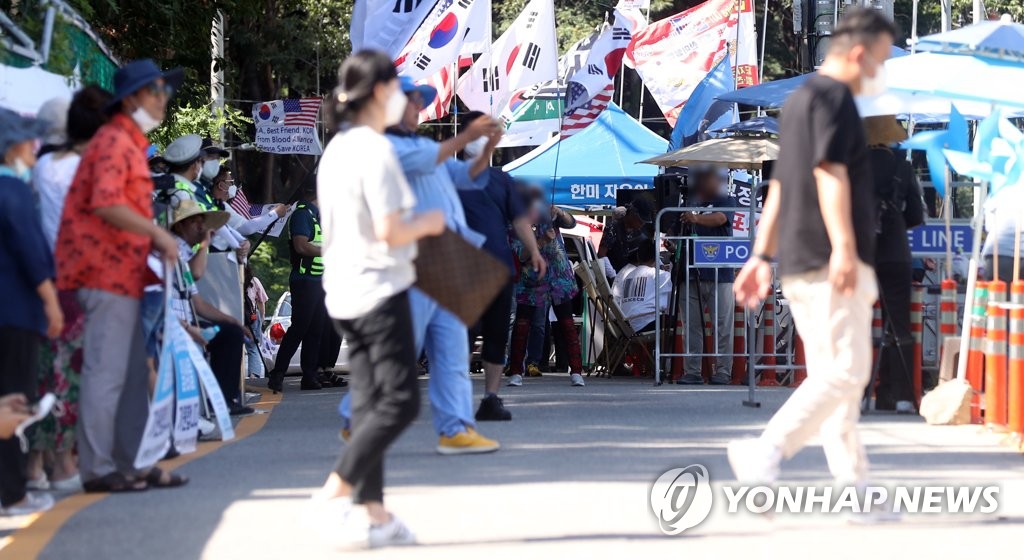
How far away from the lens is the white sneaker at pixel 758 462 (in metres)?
6.65

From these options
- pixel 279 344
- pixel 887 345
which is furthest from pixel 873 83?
pixel 279 344

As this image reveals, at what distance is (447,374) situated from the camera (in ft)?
30.2

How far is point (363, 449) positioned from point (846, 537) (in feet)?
6.25

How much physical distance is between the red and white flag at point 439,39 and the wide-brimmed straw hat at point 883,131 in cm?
646

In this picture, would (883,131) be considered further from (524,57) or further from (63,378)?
(524,57)

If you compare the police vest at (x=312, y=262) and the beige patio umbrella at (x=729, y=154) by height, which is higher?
the beige patio umbrella at (x=729, y=154)

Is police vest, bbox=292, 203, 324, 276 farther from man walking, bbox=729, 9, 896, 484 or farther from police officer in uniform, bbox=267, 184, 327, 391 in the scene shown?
man walking, bbox=729, 9, 896, 484

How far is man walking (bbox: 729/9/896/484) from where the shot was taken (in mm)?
6492

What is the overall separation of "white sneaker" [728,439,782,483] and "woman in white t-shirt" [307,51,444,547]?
4.55ft

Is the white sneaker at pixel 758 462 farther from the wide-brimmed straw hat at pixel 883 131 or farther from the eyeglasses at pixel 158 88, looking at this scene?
the wide-brimmed straw hat at pixel 883 131

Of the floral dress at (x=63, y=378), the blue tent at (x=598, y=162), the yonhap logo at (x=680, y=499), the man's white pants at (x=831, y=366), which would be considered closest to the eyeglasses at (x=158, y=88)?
the floral dress at (x=63, y=378)

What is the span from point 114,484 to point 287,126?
23.0 metres

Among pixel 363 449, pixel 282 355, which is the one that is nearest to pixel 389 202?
pixel 363 449

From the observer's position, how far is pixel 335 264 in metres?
6.40
